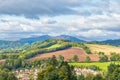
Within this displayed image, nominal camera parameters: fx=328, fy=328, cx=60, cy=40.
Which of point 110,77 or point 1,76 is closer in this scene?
point 110,77

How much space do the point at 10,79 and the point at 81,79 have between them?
4118 centimetres

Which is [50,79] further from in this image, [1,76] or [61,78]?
[1,76]

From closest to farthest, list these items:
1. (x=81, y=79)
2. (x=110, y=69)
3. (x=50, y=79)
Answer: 1. (x=50, y=79)
2. (x=81, y=79)
3. (x=110, y=69)

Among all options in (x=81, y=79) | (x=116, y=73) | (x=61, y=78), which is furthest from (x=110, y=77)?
(x=61, y=78)

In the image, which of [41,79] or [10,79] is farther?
[10,79]

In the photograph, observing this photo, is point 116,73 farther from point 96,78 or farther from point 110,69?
point 110,69

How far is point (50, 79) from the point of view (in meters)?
116

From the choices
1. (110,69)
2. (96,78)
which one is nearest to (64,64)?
(96,78)

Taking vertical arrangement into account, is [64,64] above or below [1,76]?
above

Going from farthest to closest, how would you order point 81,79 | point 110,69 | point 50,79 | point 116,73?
point 110,69 → point 81,79 → point 116,73 → point 50,79

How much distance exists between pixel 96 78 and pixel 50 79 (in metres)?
28.9

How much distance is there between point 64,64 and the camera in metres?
129

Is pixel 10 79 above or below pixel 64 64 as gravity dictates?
below

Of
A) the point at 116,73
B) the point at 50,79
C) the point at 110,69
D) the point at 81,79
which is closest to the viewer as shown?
the point at 50,79
